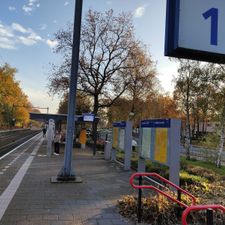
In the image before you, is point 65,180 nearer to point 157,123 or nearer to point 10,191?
point 10,191

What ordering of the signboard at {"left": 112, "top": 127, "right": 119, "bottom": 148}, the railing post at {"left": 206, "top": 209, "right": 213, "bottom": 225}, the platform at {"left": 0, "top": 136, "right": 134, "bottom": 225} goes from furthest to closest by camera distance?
the signboard at {"left": 112, "top": 127, "right": 119, "bottom": 148}
the platform at {"left": 0, "top": 136, "right": 134, "bottom": 225}
the railing post at {"left": 206, "top": 209, "right": 213, "bottom": 225}

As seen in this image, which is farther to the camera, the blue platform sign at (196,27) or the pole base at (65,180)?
the pole base at (65,180)

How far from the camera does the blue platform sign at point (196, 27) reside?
3.21 meters

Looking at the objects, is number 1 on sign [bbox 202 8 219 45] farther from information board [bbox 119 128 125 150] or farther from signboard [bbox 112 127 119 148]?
signboard [bbox 112 127 119 148]

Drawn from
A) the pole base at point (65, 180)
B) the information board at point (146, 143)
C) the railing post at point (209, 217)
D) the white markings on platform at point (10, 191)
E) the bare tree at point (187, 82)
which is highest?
the bare tree at point (187, 82)

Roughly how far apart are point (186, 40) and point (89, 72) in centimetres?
2635

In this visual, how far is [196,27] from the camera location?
10.6ft

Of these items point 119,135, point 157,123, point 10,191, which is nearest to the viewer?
point 10,191

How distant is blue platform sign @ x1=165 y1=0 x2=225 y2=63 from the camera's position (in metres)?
3.21

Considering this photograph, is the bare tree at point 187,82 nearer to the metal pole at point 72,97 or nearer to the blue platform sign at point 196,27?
the metal pole at point 72,97

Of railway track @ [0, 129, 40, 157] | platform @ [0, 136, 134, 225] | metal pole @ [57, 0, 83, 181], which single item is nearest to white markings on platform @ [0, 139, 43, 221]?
platform @ [0, 136, 134, 225]

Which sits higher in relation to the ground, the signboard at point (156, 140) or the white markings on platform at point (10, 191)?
the signboard at point (156, 140)

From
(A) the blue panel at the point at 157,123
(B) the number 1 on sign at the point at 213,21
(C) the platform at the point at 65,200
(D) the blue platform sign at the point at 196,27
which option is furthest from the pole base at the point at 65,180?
(B) the number 1 on sign at the point at 213,21

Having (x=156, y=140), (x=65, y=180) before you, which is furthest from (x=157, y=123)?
(x=65, y=180)
